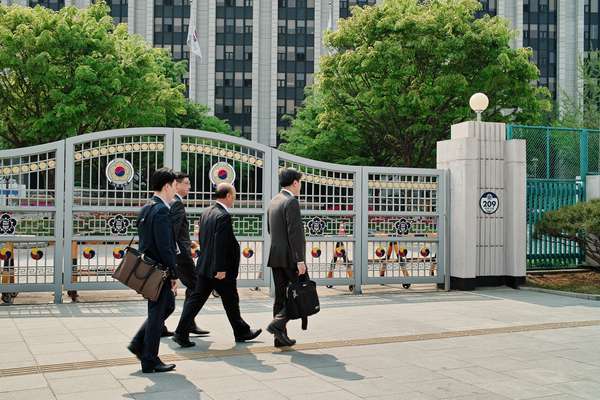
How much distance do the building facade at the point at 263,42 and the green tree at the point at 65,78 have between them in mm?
32280

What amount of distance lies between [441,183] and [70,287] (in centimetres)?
647

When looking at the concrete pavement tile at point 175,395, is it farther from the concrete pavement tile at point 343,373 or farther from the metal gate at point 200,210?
the metal gate at point 200,210

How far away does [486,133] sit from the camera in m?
11.9

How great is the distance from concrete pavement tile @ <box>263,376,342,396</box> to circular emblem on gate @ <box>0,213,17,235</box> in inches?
230

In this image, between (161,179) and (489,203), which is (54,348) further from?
(489,203)

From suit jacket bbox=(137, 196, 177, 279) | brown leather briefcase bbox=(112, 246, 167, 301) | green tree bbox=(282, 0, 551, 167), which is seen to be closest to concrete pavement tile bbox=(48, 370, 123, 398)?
brown leather briefcase bbox=(112, 246, 167, 301)

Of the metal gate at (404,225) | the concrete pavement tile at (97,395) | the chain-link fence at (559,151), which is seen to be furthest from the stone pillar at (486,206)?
the concrete pavement tile at (97,395)

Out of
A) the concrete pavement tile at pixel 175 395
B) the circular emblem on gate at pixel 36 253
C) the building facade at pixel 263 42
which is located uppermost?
the building facade at pixel 263 42

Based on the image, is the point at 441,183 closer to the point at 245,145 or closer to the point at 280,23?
the point at 245,145

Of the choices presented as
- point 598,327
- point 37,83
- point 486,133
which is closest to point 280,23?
point 37,83

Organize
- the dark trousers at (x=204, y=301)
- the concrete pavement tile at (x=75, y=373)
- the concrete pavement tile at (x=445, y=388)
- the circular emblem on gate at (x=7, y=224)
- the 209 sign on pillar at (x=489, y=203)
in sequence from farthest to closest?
the 209 sign on pillar at (x=489, y=203) → the circular emblem on gate at (x=7, y=224) → the dark trousers at (x=204, y=301) → the concrete pavement tile at (x=75, y=373) → the concrete pavement tile at (x=445, y=388)

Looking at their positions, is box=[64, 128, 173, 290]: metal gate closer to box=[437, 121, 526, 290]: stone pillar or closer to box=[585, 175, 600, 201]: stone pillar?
box=[437, 121, 526, 290]: stone pillar

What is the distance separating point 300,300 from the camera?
261 inches

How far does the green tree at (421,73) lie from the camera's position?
24469mm
